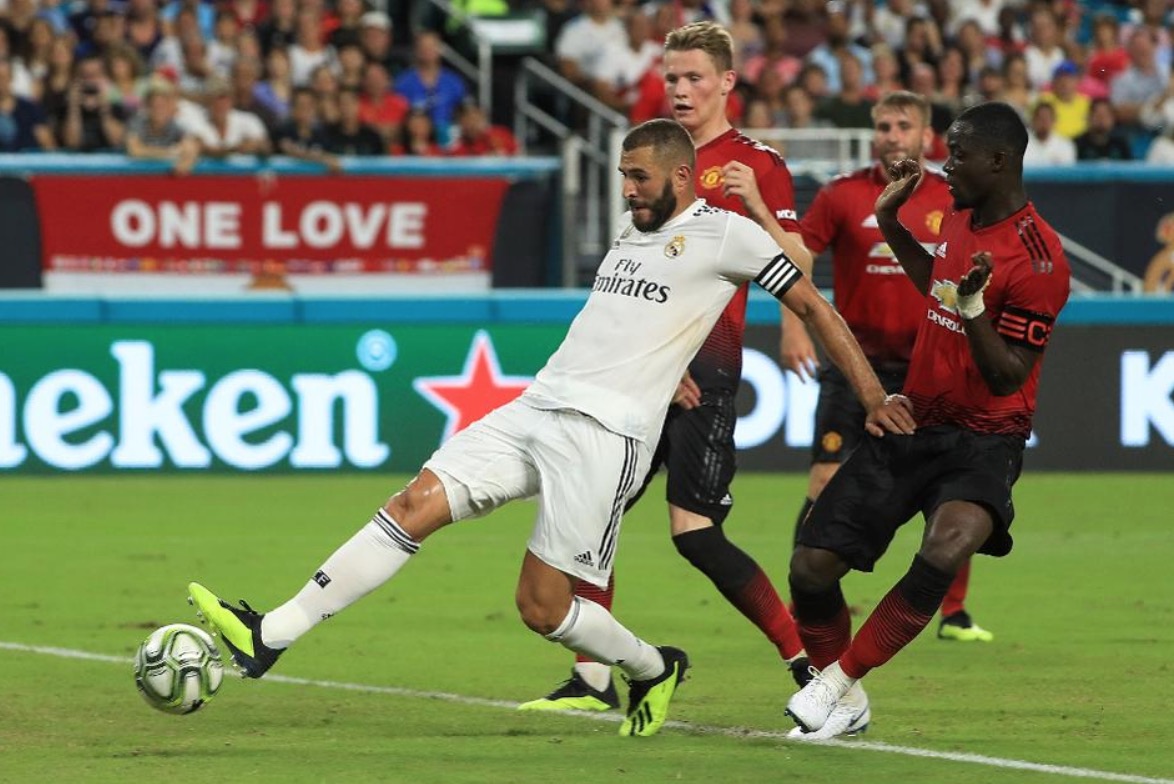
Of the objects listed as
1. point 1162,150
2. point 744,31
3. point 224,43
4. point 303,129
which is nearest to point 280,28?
point 224,43

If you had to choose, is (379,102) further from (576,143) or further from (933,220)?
(933,220)

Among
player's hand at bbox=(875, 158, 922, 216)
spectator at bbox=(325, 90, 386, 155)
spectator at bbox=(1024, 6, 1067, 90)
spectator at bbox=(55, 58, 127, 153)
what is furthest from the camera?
spectator at bbox=(1024, 6, 1067, 90)

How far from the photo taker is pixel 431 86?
20.8 m

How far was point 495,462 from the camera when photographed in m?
7.37

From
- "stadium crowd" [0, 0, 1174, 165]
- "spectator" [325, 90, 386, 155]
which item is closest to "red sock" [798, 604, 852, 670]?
"stadium crowd" [0, 0, 1174, 165]

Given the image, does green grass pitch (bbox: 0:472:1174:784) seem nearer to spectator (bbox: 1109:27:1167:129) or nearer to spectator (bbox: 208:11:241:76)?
spectator (bbox: 208:11:241:76)

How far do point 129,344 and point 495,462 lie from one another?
914cm

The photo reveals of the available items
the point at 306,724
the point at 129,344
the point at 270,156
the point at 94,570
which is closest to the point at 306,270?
the point at 270,156

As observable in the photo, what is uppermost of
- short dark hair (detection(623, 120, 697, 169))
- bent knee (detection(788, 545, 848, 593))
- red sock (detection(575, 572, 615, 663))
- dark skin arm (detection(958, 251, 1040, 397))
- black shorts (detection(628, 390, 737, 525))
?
short dark hair (detection(623, 120, 697, 169))

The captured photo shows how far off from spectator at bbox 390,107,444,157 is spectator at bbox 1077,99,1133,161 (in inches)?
238

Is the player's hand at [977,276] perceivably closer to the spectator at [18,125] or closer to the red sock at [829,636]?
the red sock at [829,636]

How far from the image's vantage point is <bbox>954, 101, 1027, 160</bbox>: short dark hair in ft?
24.1

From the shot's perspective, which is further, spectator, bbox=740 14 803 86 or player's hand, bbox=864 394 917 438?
spectator, bbox=740 14 803 86

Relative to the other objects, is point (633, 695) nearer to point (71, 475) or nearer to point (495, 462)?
point (495, 462)
